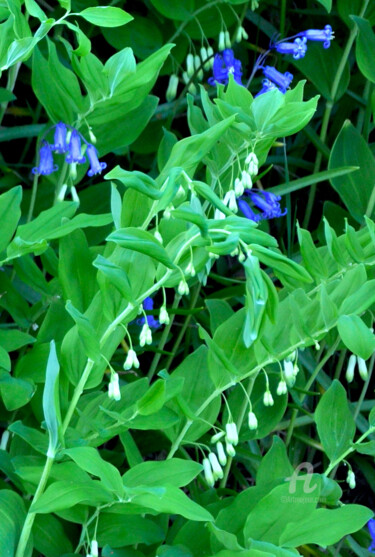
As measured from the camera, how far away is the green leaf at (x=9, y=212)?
96cm

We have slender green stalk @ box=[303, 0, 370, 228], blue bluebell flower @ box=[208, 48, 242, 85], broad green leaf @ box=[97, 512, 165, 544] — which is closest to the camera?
broad green leaf @ box=[97, 512, 165, 544]

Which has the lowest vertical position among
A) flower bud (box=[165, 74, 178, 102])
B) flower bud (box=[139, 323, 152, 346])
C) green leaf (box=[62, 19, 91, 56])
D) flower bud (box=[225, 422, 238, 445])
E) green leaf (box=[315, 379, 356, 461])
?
green leaf (box=[315, 379, 356, 461])

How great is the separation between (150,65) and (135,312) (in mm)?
317

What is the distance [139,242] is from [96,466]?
0.22m

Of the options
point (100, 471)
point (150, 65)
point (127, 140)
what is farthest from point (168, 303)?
point (100, 471)

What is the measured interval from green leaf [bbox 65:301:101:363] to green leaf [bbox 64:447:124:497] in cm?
9

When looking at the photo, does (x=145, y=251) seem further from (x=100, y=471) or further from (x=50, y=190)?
(x=50, y=190)

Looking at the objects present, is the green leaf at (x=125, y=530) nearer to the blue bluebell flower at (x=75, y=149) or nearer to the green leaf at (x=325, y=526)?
the green leaf at (x=325, y=526)

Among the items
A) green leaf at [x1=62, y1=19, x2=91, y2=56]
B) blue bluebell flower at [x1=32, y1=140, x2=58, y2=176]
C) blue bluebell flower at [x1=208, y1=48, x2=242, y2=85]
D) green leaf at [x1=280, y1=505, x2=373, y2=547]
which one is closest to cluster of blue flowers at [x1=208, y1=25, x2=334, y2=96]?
blue bluebell flower at [x1=208, y1=48, x2=242, y2=85]

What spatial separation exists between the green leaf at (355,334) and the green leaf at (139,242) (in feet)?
0.77

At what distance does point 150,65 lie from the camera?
38.8 inches

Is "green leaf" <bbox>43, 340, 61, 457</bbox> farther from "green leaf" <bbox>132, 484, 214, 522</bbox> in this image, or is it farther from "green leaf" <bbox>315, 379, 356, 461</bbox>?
Answer: "green leaf" <bbox>315, 379, 356, 461</bbox>

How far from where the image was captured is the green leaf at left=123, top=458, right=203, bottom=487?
0.89m

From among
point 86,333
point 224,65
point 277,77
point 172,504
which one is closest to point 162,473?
point 172,504
